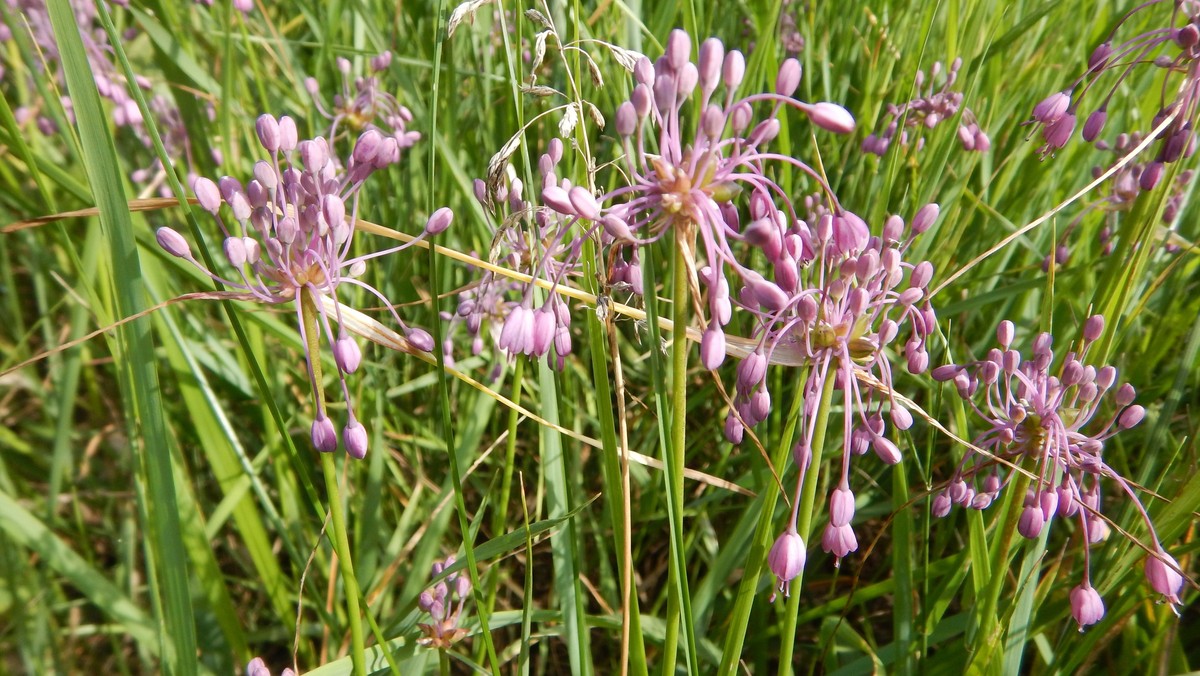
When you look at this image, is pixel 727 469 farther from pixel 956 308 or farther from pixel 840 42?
pixel 840 42

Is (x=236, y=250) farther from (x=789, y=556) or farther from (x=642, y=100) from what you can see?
(x=789, y=556)

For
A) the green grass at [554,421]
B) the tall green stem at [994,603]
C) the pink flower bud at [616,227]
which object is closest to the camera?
the pink flower bud at [616,227]

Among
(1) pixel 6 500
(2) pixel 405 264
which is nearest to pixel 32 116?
(2) pixel 405 264

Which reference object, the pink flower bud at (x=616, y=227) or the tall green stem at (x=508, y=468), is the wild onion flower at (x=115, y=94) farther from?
the pink flower bud at (x=616, y=227)

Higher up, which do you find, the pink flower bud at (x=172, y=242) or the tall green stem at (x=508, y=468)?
the pink flower bud at (x=172, y=242)

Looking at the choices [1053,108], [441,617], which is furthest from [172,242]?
[1053,108]

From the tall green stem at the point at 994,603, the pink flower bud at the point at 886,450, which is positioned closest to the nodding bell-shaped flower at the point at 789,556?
the pink flower bud at the point at 886,450

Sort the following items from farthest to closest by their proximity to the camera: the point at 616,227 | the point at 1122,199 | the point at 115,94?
the point at 115,94 < the point at 1122,199 < the point at 616,227
